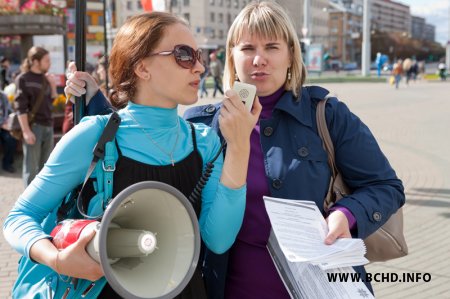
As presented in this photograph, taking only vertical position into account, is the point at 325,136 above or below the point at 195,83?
below

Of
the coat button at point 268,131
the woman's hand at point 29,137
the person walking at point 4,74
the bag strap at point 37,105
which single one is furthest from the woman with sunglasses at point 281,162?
the person walking at point 4,74

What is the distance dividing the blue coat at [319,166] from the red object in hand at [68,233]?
2.01 feet

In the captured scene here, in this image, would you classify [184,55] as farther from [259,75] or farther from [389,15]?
[389,15]

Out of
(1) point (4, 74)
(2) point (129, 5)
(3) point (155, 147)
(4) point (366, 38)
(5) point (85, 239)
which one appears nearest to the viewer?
(5) point (85, 239)

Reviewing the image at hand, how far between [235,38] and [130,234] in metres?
0.91

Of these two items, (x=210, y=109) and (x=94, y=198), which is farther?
(x=210, y=109)

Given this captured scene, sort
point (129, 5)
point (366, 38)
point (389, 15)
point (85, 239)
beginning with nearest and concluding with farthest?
point (85, 239)
point (366, 38)
point (129, 5)
point (389, 15)

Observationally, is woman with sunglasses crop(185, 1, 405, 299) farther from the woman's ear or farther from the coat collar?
the woman's ear

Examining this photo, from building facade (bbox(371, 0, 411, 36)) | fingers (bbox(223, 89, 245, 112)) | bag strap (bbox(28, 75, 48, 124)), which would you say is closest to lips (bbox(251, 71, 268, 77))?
fingers (bbox(223, 89, 245, 112))

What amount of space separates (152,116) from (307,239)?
2.01 ft

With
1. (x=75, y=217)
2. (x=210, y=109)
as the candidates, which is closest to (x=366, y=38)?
(x=210, y=109)

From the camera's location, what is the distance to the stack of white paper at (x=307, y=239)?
158 centimetres

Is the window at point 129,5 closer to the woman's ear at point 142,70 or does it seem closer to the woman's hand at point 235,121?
the woman's ear at point 142,70

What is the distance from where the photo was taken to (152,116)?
1789mm
